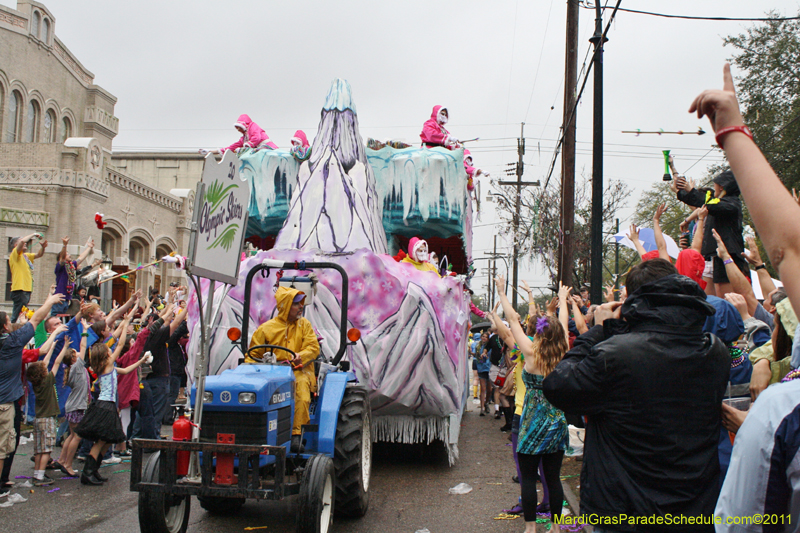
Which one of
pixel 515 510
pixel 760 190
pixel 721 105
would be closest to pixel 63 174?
pixel 515 510

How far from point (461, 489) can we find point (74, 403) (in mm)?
4598

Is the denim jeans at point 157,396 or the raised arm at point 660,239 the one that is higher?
the raised arm at point 660,239

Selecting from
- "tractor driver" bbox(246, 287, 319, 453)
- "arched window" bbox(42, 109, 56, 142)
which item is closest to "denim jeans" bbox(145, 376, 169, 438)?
"tractor driver" bbox(246, 287, 319, 453)

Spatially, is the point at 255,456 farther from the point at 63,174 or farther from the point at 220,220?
the point at 63,174

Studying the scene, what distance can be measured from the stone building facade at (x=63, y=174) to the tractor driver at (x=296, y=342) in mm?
16064

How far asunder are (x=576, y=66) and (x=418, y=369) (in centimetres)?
879

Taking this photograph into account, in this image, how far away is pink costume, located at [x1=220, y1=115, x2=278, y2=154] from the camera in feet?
37.2

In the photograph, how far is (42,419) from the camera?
674 centimetres

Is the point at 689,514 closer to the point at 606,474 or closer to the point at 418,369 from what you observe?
the point at 606,474

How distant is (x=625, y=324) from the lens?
2.65 m

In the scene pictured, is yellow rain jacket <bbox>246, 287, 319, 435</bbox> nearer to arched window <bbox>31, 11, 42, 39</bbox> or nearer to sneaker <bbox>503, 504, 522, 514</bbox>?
sneaker <bbox>503, 504, 522, 514</bbox>

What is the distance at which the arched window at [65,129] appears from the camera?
2700 centimetres

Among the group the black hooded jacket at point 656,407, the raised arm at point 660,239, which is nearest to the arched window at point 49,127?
the raised arm at point 660,239

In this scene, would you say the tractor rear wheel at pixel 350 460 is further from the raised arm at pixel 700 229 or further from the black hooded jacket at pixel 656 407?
the raised arm at pixel 700 229
